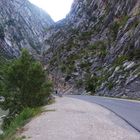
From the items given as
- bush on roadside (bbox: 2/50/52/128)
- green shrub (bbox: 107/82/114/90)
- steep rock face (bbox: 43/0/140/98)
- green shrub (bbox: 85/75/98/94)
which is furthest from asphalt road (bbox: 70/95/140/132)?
green shrub (bbox: 85/75/98/94)

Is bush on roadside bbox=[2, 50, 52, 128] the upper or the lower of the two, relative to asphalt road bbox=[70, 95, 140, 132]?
upper

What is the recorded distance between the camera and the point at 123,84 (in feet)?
205

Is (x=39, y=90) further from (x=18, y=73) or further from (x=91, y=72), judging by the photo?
(x=91, y=72)

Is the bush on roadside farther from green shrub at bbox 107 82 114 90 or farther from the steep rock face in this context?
green shrub at bbox 107 82 114 90

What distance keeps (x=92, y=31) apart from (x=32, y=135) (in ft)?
340

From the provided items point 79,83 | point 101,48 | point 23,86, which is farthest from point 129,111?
point 101,48

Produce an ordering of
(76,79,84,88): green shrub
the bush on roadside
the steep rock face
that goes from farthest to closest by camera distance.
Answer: (76,79,84,88): green shrub < the steep rock face < the bush on roadside

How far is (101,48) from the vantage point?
98.9m

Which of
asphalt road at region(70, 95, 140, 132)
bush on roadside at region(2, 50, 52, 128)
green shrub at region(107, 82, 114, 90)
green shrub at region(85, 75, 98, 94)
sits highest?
green shrub at region(85, 75, 98, 94)

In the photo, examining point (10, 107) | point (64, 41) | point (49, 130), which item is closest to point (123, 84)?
point (10, 107)

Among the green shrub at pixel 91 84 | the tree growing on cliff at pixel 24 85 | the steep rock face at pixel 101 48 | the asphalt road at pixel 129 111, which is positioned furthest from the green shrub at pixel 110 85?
the asphalt road at pixel 129 111

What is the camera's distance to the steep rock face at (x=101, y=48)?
6662 cm

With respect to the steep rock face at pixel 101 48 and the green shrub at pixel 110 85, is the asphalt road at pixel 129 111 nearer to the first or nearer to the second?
the steep rock face at pixel 101 48

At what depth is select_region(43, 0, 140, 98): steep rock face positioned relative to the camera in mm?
66625
